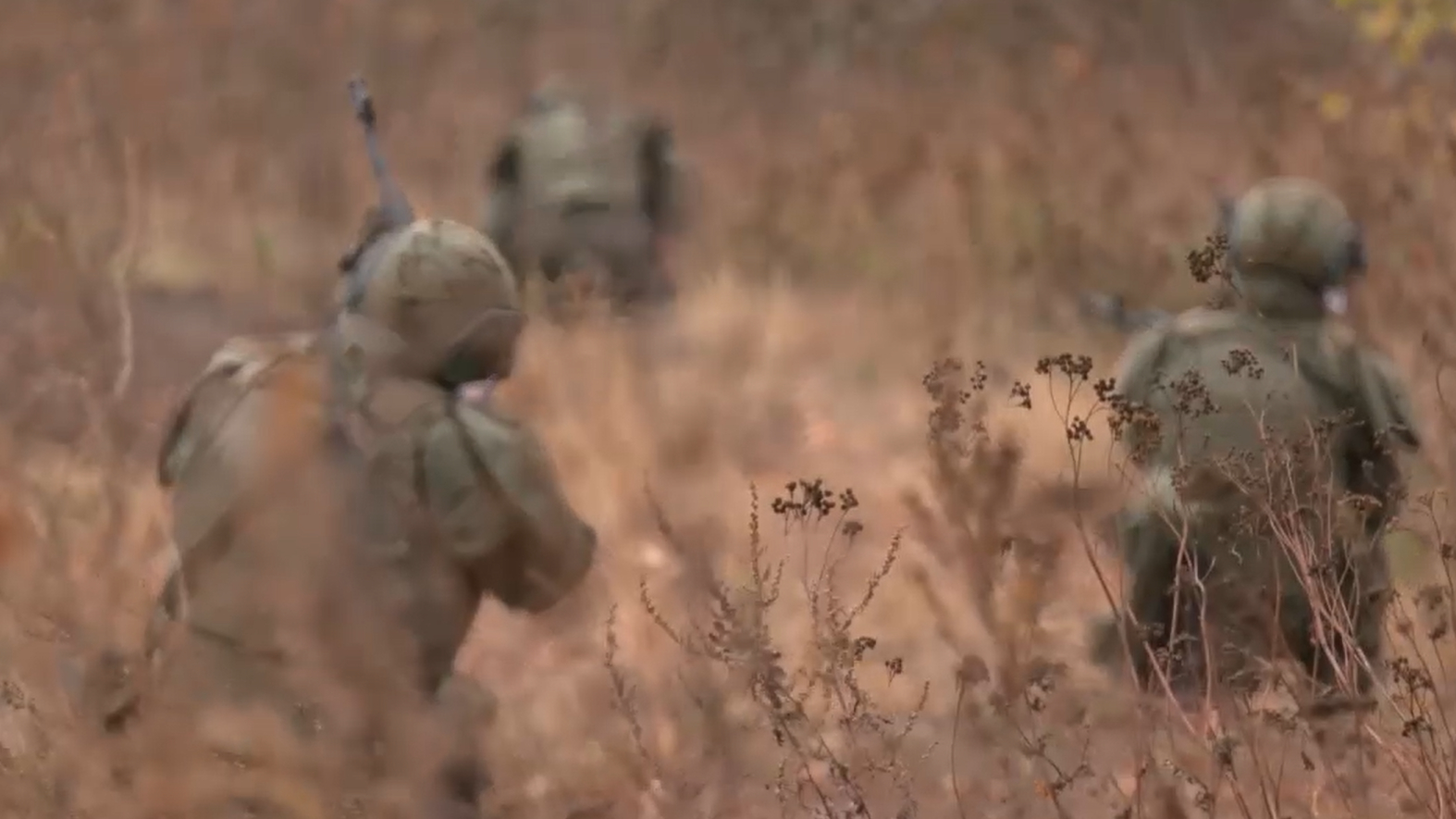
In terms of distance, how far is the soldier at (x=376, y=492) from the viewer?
261 cm

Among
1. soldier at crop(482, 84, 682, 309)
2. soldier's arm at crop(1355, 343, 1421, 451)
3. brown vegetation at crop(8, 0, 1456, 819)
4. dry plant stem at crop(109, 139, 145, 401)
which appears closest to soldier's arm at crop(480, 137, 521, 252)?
soldier at crop(482, 84, 682, 309)

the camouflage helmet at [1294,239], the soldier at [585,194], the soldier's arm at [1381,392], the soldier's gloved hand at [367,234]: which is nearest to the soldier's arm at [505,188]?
the soldier at [585,194]

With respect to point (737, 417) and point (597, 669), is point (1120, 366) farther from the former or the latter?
point (737, 417)

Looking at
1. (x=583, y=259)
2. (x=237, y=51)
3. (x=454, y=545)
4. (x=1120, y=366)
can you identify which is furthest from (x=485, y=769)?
(x=237, y=51)

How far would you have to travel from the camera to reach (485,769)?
3.02 m

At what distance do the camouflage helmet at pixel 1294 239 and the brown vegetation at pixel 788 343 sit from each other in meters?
0.16

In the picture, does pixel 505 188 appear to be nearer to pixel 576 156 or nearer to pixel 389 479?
pixel 576 156

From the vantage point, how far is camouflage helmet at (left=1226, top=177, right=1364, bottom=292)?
13.3ft

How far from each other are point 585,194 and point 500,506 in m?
5.62

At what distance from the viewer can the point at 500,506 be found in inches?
122

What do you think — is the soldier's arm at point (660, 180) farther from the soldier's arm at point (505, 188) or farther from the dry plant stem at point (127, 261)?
the dry plant stem at point (127, 261)

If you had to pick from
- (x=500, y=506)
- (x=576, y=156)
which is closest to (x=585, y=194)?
(x=576, y=156)

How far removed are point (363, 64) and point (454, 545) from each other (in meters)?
5.99

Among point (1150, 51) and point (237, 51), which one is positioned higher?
point (1150, 51)
